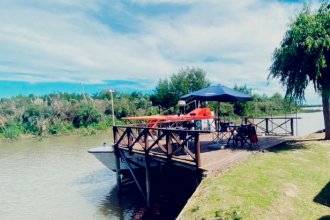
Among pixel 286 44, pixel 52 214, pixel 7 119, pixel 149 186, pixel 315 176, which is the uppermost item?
pixel 286 44

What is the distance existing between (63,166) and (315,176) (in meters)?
15.0

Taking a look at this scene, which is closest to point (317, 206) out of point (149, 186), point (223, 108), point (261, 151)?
point (261, 151)

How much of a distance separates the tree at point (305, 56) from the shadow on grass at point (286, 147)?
2287 mm

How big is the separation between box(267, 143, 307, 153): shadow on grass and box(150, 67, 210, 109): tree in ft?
75.4

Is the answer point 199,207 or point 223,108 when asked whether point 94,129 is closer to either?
point 223,108

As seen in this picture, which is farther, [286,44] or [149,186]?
[286,44]

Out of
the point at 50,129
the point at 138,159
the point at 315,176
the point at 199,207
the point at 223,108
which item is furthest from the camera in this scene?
the point at 223,108

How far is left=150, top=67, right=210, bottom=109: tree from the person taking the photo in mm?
35156

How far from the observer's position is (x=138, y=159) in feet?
41.0

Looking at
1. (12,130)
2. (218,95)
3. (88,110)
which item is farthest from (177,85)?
(218,95)

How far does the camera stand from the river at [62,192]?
417 inches

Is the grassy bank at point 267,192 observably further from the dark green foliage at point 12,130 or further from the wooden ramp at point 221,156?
the dark green foliage at point 12,130

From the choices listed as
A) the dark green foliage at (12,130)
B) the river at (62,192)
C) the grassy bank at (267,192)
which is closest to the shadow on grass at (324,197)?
the grassy bank at (267,192)

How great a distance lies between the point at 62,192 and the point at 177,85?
950 inches
